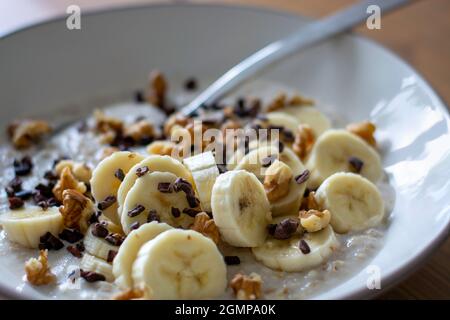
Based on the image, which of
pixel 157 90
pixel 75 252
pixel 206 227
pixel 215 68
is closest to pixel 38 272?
pixel 75 252

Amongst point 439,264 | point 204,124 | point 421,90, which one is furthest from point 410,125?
point 204,124

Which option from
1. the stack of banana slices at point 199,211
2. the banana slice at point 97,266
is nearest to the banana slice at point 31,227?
the stack of banana slices at point 199,211

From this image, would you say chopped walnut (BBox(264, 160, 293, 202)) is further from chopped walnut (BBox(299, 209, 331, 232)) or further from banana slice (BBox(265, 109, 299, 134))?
banana slice (BBox(265, 109, 299, 134))

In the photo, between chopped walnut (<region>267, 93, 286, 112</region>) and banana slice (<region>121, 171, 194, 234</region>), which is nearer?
banana slice (<region>121, 171, 194, 234</region>)

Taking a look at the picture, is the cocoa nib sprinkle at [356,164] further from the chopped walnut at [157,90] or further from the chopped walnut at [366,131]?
the chopped walnut at [157,90]

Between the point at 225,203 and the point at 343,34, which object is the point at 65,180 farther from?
the point at 343,34

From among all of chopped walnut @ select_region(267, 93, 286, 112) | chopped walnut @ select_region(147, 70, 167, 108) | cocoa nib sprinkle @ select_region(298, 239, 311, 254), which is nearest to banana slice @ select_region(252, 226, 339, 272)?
cocoa nib sprinkle @ select_region(298, 239, 311, 254)

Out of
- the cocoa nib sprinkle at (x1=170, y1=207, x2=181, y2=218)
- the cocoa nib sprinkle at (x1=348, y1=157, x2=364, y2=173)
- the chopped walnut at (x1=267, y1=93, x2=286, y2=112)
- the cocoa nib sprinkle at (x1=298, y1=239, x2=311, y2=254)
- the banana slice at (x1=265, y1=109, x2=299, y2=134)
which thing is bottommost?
the cocoa nib sprinkle at (x1=298, y1=239, x2=311, y2=254)
